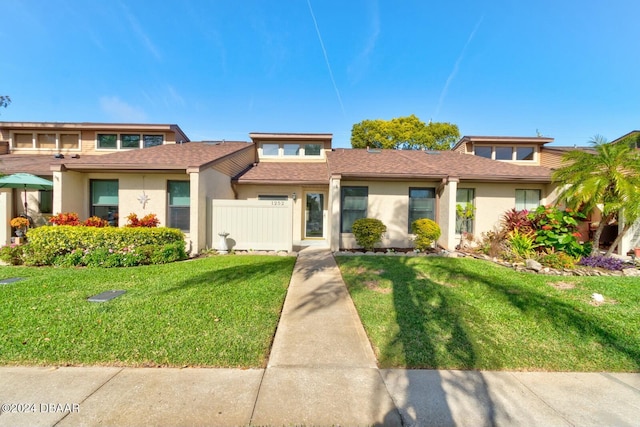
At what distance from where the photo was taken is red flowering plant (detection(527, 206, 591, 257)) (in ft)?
27.4

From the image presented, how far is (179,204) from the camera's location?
33.7ft

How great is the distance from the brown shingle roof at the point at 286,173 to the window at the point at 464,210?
557 centimetres

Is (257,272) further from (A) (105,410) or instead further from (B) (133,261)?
(A) (105,410)

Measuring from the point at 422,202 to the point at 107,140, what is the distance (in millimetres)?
15977

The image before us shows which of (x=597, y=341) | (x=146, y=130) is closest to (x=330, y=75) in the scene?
(x=146, y=130)

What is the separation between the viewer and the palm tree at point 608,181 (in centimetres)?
775

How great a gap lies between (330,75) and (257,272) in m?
12.6

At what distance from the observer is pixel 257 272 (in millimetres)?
6895

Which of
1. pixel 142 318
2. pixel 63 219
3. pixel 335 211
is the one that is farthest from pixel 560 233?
pixel 63 219

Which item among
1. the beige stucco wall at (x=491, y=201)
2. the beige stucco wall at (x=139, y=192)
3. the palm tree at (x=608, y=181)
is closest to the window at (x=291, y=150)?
the beige stucco wall at (x=139, y=192)

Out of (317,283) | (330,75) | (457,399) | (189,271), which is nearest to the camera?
(457,399)

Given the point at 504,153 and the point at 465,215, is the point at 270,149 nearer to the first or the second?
the point at 465,215

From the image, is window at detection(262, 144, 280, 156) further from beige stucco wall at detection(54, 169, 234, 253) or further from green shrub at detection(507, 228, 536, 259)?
green shrub at detection(507, 228, 536, 259)

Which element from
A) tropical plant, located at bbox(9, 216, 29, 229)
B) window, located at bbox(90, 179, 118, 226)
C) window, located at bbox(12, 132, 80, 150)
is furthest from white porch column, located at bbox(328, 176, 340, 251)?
window, located at bbox(12, 132, 80, 150)
